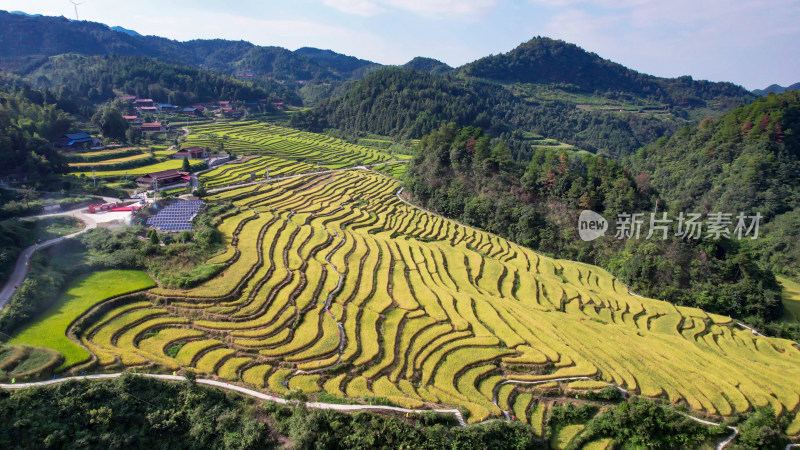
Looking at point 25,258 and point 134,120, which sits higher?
point 134,120

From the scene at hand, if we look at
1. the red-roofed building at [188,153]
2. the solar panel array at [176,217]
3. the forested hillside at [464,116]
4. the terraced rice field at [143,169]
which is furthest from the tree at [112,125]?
the forested hillside at [464,116]

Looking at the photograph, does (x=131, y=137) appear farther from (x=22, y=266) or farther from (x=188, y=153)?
(x=22, y=266)

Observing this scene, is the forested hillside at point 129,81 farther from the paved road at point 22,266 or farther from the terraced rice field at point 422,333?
the terraced rice field at point 422,333

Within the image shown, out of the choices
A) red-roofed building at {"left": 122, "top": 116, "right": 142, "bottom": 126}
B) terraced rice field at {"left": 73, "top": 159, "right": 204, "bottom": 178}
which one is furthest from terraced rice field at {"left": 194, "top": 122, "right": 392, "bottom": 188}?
red-roofed building at {"left": 122, "top": 116, "right": 142, "bottom": 126}

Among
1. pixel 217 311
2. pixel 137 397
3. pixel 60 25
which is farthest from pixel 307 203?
pixel 60 25

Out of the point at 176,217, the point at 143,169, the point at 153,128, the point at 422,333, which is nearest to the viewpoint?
the point at 422,333

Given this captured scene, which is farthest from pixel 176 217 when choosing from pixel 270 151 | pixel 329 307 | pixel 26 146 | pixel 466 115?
pixel 466 115

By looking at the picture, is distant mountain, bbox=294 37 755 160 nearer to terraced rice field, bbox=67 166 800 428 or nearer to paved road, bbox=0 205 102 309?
terraced rice field, bbox=67 166 800 428

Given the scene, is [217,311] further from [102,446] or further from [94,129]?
[94,129]
